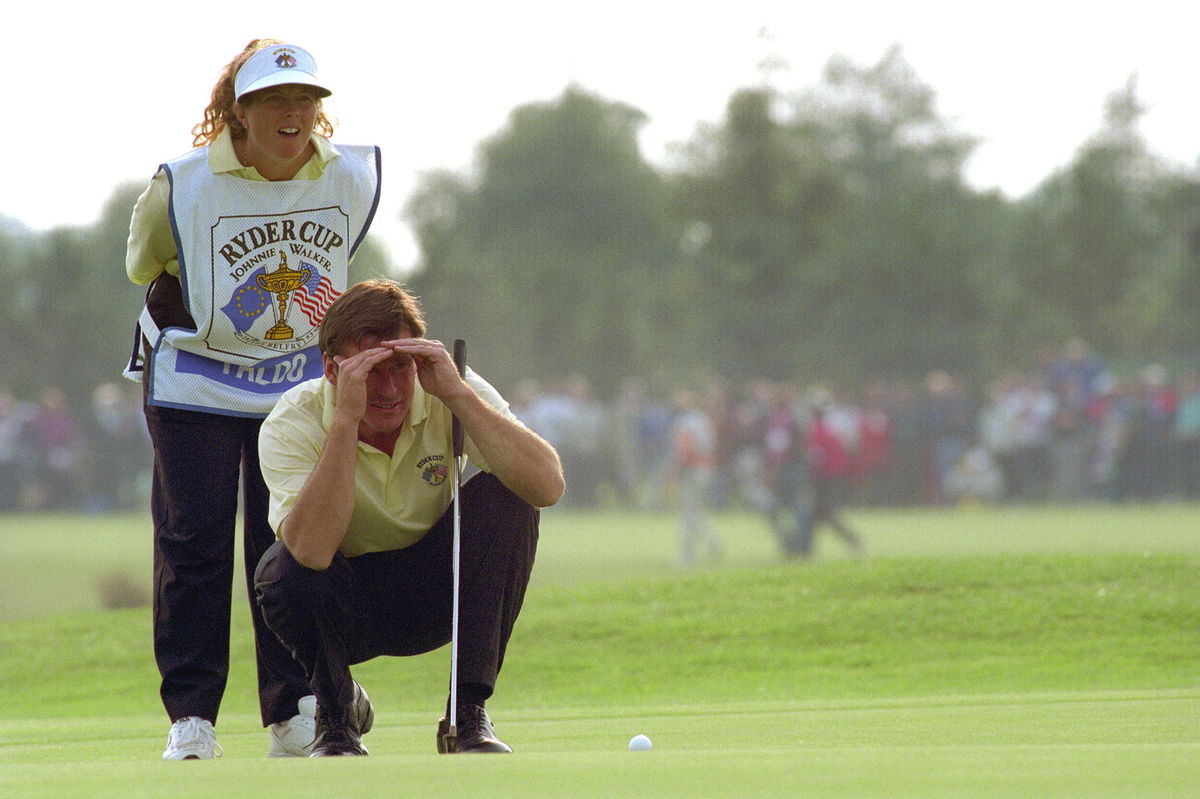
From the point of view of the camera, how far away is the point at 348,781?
3059 millimetres

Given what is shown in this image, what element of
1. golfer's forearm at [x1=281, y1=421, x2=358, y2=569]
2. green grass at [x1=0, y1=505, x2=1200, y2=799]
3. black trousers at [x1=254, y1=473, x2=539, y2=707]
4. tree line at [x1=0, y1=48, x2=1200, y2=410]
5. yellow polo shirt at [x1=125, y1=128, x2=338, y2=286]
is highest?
tree line at [x1=0, y1=48, x2=1200, y2=410]

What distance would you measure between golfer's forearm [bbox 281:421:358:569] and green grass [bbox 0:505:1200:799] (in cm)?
52

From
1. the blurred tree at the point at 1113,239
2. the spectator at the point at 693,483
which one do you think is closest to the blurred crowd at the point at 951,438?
the spectator at the point at 693,483

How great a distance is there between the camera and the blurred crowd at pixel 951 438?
20516 mm

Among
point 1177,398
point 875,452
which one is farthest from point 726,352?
point 1177,398

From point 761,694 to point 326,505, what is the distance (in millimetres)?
3349

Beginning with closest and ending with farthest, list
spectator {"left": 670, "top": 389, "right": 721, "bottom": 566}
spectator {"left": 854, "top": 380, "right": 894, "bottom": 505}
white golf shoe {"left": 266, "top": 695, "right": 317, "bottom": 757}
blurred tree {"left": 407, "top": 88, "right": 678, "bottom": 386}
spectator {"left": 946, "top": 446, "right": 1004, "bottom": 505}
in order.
Answer: 1. white golf shoe {"left": 266, "top": 695, "right": 317, "bottom": 757}
2. spectator {"left": 670, "top": 389, "right": 721, "bottom": 566}
3. spectator {"left": 854, "top": 380, "right": 894, "bottom": 505}
4. spectator {"left": 946, "top": 446, "right": 1004, "bottom": 505}
5. blurred tree {"left": 407, "top": 88, "right": 678, "bottom": 386}

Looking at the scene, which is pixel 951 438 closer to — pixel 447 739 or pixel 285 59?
pixel 285 59

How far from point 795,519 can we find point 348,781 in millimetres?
13373

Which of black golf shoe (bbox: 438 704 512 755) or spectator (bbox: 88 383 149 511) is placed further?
spectator (bbox: 88 383 149 511)

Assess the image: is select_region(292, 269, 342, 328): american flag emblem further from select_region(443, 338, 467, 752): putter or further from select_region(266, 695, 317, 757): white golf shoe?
select_region(266, 695, 317, 757): white golf shoe

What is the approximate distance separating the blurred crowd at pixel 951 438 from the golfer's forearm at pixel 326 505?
50.7 ft

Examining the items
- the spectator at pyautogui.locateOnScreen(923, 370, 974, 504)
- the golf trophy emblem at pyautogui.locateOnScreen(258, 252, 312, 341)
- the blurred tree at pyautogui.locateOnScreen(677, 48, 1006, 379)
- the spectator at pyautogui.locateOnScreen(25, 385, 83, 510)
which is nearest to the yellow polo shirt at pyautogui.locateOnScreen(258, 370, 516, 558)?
the golf trophy emblem at pyautogui.locateOnScreen(258, 252, 312, 341)

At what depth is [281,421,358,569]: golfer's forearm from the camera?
13.5 feet
